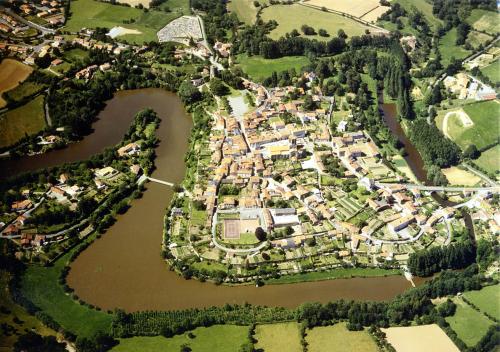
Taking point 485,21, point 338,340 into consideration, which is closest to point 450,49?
point 485,21

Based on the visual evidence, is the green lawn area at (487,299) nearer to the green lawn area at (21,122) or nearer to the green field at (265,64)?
the green field at (265,64)

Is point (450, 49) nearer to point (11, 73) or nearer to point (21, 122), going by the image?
point (21, 122)

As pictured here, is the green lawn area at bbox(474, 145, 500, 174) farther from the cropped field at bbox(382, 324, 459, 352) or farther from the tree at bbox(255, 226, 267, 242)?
the tree at bbox(255, 226, 267, 242)

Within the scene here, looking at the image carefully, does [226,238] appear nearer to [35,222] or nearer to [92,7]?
[35,222]

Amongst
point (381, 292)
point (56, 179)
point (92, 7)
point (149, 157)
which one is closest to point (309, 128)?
point (149, 157)

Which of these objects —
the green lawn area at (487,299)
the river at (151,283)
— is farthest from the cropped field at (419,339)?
the green lawn area at (487,299)
